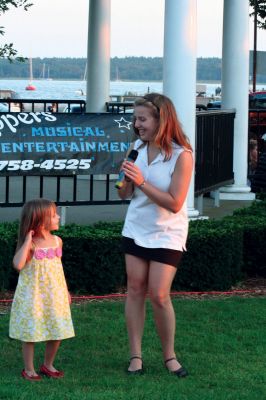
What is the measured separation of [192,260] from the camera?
942 cm

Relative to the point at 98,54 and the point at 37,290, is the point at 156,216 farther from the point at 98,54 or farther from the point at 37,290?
the point at 98,54

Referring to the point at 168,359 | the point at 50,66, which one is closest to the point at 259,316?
the point at 168,359

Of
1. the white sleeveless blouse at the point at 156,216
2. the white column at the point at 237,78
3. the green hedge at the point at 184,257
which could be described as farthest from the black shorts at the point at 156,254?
the white column at the point at 237,78

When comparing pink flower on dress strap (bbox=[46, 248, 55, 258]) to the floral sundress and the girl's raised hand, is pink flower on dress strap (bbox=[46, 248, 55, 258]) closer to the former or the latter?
the floral sundress

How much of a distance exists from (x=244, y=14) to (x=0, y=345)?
9.21m

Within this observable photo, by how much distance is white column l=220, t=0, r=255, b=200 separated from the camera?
15.2 m

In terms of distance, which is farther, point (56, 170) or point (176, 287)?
point (56, 170)

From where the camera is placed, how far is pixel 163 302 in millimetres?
6457

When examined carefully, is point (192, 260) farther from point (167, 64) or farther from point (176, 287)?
point (167, 64)

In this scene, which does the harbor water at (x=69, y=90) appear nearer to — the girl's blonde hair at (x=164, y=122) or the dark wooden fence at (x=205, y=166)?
the dark wooden fence at (x=205, y=166)

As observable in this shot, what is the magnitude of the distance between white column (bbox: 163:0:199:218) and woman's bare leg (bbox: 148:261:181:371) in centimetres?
532

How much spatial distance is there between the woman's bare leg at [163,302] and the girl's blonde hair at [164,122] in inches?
27.8

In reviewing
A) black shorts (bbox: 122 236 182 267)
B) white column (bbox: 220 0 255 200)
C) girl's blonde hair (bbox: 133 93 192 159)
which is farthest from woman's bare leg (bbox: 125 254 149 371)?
white column (bbox: 220 0 255 200)

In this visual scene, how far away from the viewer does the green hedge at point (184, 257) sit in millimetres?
9148
